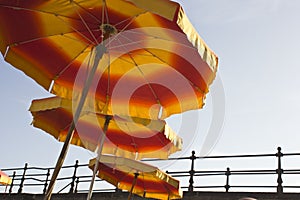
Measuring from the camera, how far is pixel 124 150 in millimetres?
7492

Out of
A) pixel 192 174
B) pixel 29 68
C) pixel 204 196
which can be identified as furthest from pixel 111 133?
pixel 192 174

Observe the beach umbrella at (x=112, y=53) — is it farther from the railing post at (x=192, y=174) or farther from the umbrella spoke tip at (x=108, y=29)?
the railing post at (x=192, y=174)

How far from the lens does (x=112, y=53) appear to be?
5.38 meters

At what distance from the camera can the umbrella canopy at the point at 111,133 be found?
6107 millimetres

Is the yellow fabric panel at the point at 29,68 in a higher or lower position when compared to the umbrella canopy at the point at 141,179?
higher

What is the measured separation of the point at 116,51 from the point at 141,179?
454cm

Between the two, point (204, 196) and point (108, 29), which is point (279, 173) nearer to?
point (204, 196)

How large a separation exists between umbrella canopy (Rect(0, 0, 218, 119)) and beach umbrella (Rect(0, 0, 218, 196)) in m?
0.01

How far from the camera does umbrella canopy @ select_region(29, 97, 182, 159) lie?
6.11m

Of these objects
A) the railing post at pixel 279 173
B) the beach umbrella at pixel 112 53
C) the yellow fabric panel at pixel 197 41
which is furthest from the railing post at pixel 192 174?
the yellow fabric panel at pixel 197 41

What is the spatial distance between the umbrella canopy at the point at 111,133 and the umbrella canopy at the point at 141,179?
0.30 m

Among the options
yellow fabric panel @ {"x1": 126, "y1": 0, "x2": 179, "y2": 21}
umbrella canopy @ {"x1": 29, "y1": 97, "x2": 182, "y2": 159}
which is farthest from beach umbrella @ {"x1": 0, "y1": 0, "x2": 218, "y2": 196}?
umbrella canopy @ {"x1": 29, "y1": 97, "x2": 182, "y2": 159}

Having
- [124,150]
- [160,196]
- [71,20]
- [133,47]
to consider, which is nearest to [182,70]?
[133,47]

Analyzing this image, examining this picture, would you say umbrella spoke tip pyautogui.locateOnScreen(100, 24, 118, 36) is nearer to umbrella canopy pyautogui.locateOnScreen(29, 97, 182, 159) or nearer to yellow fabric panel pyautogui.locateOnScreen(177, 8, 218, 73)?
yellow fabric panel pyautogui.locateOnScreen(177, 8, 218, 73)
